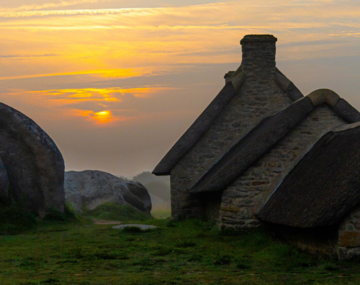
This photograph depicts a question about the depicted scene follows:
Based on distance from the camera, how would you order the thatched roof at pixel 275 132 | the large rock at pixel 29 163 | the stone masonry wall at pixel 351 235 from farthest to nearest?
1. the large rock at pixel 29 163
2. the thatched roof at pixel 275 132
3. the stone masonry wall at pixel 351 235

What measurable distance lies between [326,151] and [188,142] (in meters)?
6.00

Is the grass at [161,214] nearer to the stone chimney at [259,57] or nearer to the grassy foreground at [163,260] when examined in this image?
the stone chimney at [259,57]

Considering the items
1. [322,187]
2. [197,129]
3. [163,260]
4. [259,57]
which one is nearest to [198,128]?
[197,129]

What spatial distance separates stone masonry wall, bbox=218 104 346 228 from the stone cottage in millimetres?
27

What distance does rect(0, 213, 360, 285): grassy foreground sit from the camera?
8.81 m

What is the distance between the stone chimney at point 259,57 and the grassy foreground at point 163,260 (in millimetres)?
6139

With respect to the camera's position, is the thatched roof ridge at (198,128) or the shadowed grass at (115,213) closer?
the thatched roof ridge at (198,128)

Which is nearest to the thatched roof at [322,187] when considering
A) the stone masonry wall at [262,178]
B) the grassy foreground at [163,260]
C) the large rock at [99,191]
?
the stone masonry wall at [262,178]

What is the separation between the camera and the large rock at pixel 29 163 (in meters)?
18.4

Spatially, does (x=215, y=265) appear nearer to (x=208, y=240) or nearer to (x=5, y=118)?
(x=208, y=240)

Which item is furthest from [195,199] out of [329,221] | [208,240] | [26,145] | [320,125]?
[329,221]

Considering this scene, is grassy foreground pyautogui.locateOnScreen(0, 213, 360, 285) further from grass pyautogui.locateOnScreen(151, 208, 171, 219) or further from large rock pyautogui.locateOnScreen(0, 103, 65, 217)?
grass pyautogui.locateOnScreen(151, 208, 171, 219)

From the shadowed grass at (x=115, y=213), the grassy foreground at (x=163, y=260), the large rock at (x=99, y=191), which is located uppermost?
the large rock at (x=99, y=191)

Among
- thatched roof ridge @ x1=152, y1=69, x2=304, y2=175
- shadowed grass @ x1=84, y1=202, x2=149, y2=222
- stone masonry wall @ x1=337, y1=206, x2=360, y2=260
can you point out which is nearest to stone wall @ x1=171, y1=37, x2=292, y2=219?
thatched roof ridge @ x1=152, y1=69, x2=304, y2=175
